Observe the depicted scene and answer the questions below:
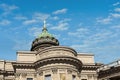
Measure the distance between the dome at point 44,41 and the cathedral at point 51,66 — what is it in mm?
8505

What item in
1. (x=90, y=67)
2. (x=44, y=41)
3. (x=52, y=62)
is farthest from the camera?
(x=44, y=41)

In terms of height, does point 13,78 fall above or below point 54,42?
below

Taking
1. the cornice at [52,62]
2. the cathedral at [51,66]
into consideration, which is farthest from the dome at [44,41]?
the cornice at [52,62]

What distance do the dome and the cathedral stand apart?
8.51m

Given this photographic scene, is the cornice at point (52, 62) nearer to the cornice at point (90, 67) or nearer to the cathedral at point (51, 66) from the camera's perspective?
the cathedral at point (51, 66)

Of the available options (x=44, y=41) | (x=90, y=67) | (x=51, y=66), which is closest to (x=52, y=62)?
(x=51, y=66)

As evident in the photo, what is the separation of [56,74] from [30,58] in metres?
7.32

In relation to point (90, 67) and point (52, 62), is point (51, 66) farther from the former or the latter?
point (90, 67)

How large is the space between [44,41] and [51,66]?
46.8ft

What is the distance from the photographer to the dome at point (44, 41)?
67.9 meters

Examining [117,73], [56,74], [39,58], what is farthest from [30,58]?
[117,73]

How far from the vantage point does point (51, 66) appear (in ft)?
179

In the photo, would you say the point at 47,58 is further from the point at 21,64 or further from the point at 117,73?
the point at 117,73

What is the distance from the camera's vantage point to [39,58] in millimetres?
57562
